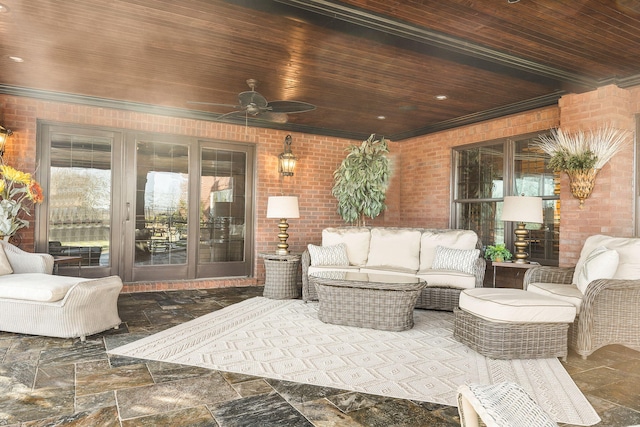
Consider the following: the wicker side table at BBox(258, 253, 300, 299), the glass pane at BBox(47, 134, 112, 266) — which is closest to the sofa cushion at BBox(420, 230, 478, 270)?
the wicker side table at BBox(258, 253, 300, 299)

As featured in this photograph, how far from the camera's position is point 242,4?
116 inches

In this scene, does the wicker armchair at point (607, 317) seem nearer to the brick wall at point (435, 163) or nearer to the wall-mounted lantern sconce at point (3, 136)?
the brick wall at point (435, 163)

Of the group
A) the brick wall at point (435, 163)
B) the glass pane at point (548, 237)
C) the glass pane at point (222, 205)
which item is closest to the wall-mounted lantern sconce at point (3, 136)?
the glass pane at point (222, 205)

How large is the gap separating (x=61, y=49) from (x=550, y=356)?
510 cm

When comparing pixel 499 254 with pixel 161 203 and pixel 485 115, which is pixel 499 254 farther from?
pixel 161 203

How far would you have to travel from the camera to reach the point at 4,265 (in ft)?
14.0

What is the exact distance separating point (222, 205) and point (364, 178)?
88.6 inches

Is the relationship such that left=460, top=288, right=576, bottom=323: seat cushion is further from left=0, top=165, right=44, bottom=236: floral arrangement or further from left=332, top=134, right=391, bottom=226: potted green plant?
left=0, top=165, right=44, bottom=236: floral arrangement

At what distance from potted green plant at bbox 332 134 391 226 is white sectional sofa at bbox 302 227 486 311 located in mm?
853

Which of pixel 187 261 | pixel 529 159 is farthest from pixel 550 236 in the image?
pixel 187 261

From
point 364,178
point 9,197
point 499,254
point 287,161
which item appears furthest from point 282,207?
point 9,197

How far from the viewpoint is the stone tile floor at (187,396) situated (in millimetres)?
2293

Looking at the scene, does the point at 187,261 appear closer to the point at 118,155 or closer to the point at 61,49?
the point at 118,155

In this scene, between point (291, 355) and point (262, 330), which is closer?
point (291, 355)
